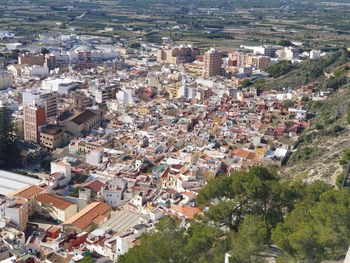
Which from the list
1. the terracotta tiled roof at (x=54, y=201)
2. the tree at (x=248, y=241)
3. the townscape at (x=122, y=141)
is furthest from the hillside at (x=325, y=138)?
the terracotta tiled roof at (x=54, y=201)

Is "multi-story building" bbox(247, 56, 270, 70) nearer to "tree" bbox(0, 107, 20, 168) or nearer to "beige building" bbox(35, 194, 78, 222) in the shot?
"tree" bbox(0, 107, 20, 168)

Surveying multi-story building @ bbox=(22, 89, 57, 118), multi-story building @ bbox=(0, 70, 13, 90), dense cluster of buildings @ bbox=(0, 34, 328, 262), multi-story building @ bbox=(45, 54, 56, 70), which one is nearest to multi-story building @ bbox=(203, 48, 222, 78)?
dense cluster of buildings @ bbox=(0, 34, 328, 262)

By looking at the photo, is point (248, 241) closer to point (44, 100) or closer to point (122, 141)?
point (122, 141)

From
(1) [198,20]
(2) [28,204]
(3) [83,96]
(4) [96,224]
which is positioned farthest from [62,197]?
(1) [198,20]

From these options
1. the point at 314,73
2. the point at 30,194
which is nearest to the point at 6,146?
the point at 30,194

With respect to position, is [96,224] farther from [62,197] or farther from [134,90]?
[134,90]
